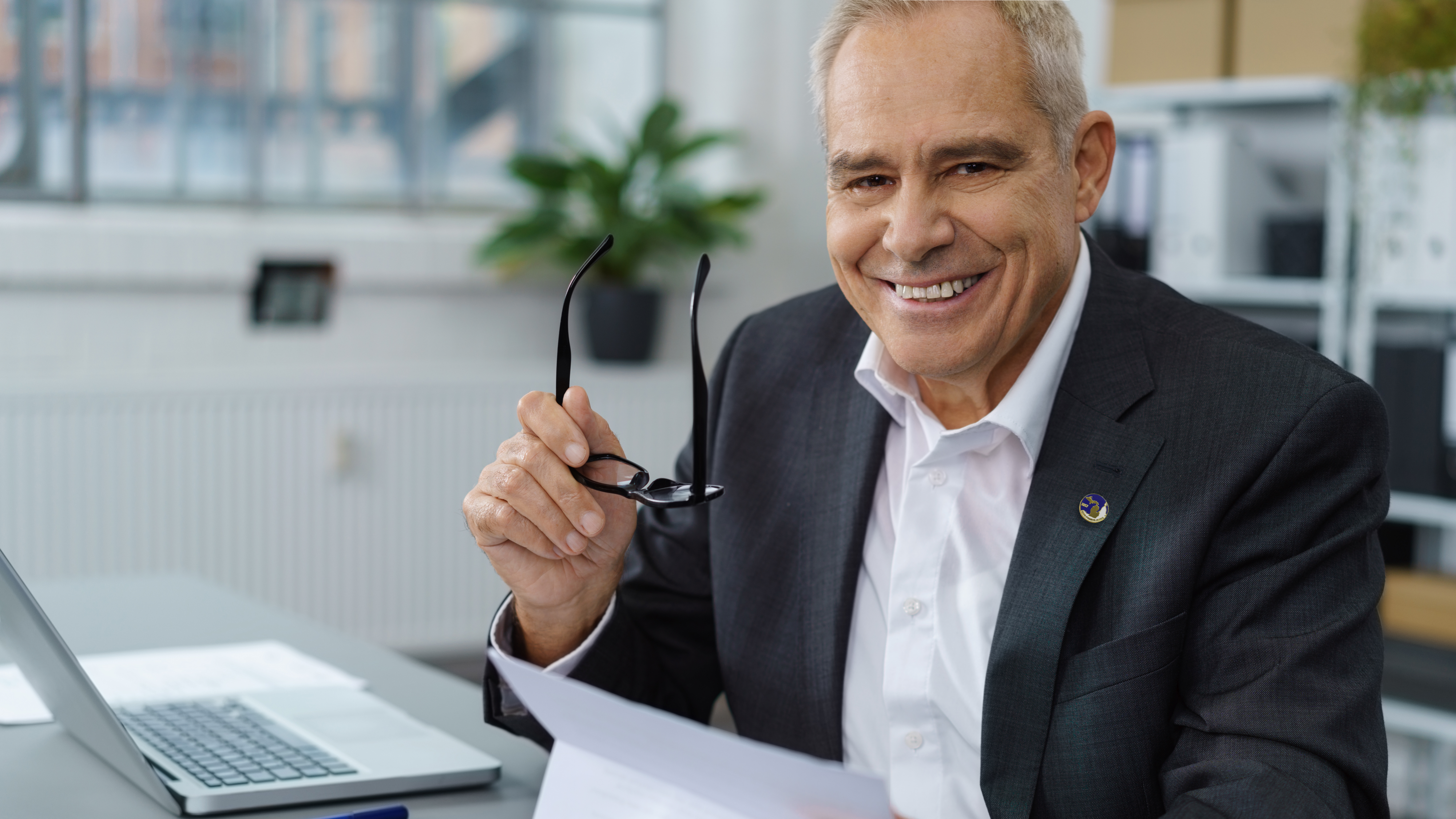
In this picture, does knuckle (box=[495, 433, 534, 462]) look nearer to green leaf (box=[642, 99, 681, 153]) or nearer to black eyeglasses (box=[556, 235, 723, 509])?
black eyeglasses (box=[556, 235, 723, 509])

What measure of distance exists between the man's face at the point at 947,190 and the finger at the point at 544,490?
0.30 meters

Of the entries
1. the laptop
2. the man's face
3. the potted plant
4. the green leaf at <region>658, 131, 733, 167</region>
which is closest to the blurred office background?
the potted plant

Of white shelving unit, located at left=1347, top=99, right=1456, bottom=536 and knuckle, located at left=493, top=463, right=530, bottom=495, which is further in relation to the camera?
white shelving unit, located at left=1347, top=99, right=1456, bottom=536

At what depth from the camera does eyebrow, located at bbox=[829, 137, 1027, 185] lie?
1.13m

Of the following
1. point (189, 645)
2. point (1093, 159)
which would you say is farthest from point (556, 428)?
point (189, 645)

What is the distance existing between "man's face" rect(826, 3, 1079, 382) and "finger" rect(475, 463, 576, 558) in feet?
1.06

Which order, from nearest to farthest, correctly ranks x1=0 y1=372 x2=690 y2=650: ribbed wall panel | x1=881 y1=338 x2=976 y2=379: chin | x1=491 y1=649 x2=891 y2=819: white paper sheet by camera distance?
x1=491 y1=649 x2=891 y2=819: white paper sheet
x1=881 y1=338 x2=976 y2=379: chin
x1=0 y1=372 x2=690 y2=650: ribbed wall panel

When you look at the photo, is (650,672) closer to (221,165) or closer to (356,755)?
(356,755)

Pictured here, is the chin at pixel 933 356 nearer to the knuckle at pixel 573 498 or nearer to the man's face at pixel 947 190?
the man's face at pixel 947 190

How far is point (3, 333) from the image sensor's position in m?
3.59

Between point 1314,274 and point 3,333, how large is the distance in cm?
316

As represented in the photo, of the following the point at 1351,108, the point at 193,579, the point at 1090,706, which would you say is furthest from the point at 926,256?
the point at 1351,108

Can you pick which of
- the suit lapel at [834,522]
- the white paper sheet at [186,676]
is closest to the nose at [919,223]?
the suit lapel at [834,522]

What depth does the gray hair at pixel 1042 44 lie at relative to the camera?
1.13 metres
